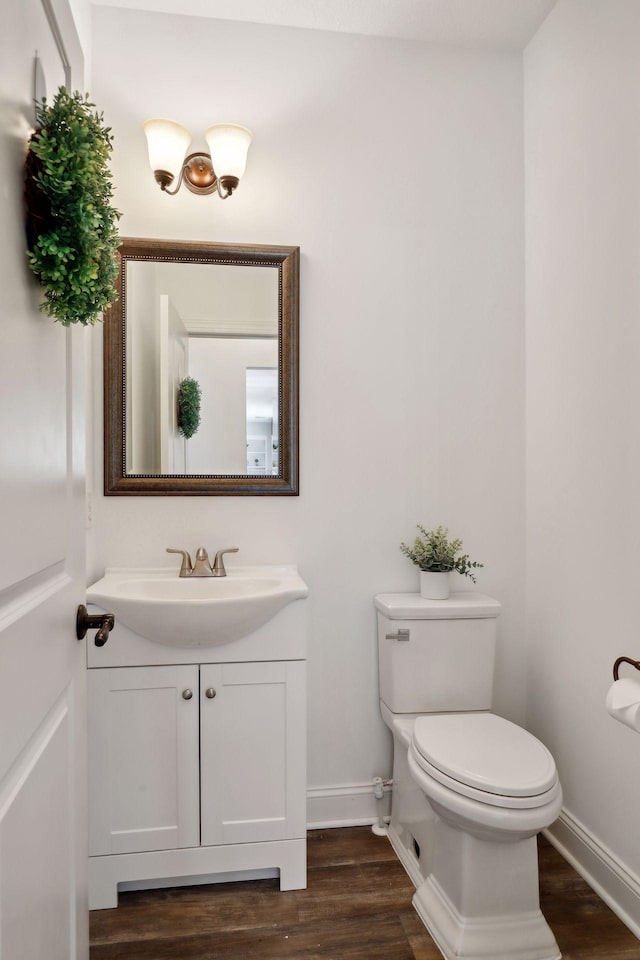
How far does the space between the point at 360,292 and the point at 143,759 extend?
164cm

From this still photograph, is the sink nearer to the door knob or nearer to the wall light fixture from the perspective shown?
the door knob

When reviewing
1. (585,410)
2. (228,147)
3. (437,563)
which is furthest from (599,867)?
(228,147)

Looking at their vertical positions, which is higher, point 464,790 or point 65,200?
point 65,200

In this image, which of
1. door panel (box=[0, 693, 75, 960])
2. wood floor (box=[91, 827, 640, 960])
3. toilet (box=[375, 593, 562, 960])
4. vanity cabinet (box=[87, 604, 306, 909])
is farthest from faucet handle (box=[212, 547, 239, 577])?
door panel (box=[0, 693, 75, 960])

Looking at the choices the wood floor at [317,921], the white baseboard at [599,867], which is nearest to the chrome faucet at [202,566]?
the wood floor at [317,921]

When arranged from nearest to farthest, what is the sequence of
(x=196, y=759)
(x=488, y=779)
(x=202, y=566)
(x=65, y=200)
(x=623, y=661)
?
(x=65, y=200) < (x=488, y=779) < (x=623, y=661) < (x=196, y=759) < (x=202, y=566)

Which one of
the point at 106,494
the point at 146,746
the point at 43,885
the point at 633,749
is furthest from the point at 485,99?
the point at 43,885

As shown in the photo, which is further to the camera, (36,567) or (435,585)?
(435,585)

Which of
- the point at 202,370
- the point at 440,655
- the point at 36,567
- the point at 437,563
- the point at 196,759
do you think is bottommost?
the point at 196,759

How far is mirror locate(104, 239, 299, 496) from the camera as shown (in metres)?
2.09

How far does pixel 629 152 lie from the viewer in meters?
1.72

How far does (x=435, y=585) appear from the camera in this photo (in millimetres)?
2115

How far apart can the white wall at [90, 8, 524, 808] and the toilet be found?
24 cm

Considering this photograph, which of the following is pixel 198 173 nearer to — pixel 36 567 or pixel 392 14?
pixel 392 14
